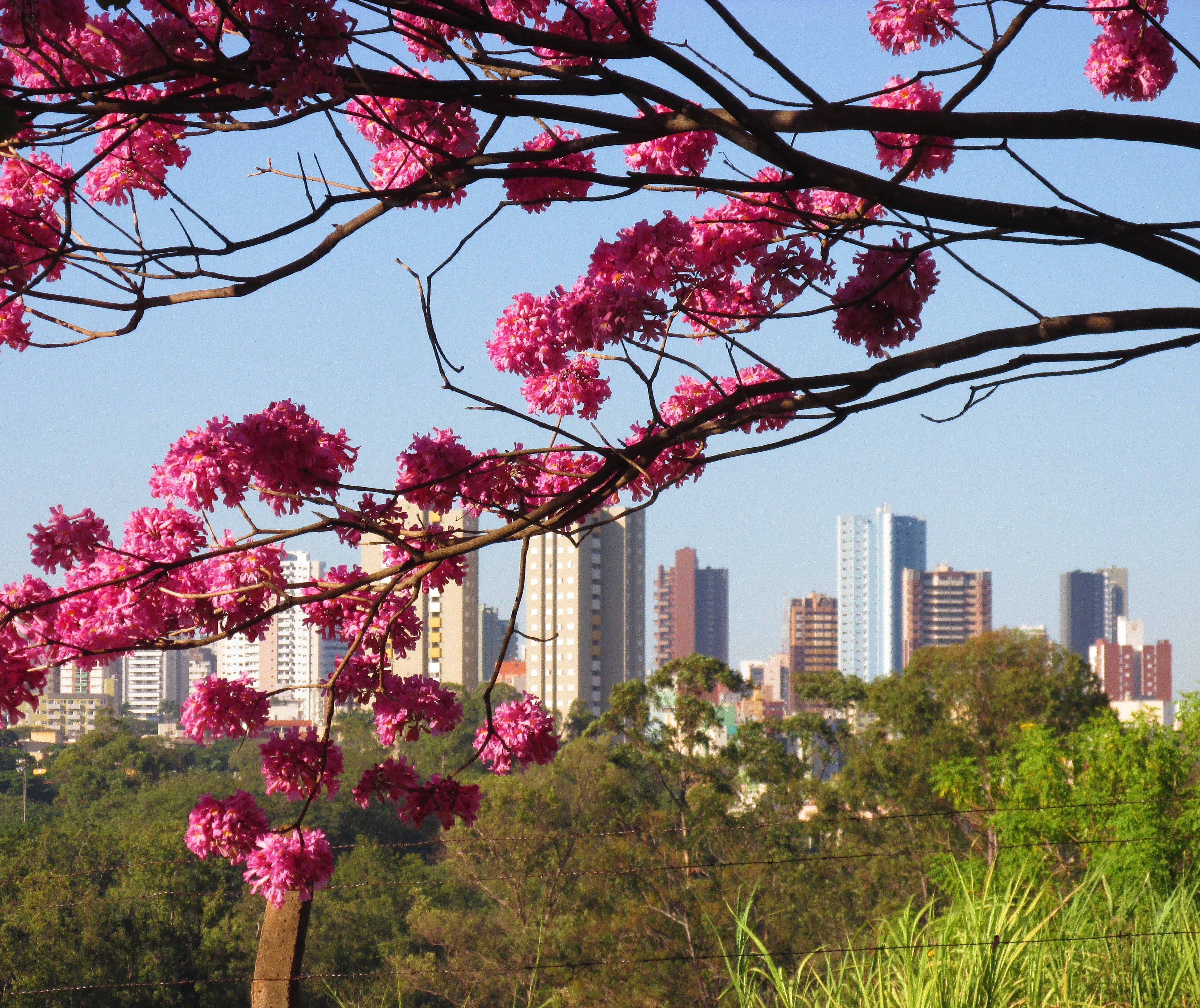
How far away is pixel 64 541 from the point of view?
7.65ft

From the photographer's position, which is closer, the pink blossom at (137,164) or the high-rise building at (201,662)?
the pink blossom at (137,164)

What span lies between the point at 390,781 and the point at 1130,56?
1.99m

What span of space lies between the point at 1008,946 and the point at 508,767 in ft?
3.88

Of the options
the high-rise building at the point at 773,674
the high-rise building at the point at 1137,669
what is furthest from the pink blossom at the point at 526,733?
Answer: the high-rise building at the point at 1137,669

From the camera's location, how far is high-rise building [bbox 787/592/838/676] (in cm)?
12325

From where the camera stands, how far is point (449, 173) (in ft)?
6.02

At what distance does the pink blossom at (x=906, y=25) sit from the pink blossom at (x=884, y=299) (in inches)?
31.4

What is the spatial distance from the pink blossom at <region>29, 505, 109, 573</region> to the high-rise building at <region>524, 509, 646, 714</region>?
185ft

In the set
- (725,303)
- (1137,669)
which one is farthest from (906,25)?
(1137,669)

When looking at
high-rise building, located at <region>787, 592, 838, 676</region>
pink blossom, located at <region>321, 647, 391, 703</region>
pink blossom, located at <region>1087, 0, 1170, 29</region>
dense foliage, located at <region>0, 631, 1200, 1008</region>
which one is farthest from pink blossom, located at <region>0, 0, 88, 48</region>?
high-rise building, located at <region>787, 592, 838, 676</region>

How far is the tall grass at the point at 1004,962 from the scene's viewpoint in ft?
8.78

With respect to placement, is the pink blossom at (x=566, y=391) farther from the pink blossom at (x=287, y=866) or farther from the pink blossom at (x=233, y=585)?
the pink blossom at (x=287, y=866)

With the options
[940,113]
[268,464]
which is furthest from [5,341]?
[940,113]

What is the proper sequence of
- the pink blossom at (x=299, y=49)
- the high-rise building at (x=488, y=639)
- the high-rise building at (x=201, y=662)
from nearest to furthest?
the pink blossom at (x=299, y=49) < the high-rise building at (x=488, y=639) < the high-rise building at (x=201, y=662)
